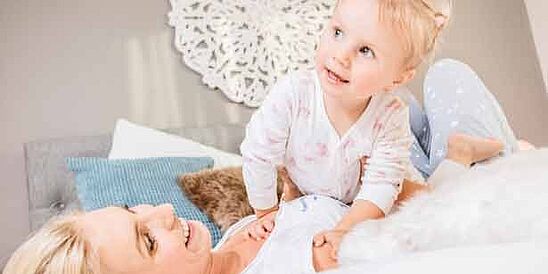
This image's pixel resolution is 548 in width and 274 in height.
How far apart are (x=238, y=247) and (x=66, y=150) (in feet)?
3.38

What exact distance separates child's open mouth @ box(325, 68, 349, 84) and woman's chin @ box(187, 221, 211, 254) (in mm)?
326

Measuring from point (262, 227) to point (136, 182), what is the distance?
0.66 meters

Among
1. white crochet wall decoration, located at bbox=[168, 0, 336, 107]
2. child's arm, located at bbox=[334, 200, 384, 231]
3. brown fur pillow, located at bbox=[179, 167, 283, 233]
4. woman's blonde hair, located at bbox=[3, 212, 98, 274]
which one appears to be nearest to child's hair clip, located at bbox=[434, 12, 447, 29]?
child's arm, located at bbox=[334, 200, 384, 231]

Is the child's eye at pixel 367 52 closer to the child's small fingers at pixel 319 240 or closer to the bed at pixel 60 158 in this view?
the child's small fingers at pixel 319 240

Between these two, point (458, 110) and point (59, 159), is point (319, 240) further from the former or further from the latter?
point (59, 159)

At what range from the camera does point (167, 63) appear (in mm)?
2521

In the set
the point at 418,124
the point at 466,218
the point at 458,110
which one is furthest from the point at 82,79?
the point at 466,218

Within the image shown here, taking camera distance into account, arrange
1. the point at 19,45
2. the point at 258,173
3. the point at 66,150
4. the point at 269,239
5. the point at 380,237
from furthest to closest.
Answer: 1. the point at 19,45
2. the point at 66,150
3. the point at 258,173
4. the point at 269,239
5. the point at 380,237

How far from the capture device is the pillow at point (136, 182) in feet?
6.04

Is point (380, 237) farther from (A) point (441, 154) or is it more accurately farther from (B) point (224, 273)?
(A) point (441, 154)

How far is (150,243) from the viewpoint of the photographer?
1157 mm

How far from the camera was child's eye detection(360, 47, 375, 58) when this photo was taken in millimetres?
1131

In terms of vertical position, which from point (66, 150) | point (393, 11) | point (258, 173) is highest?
point (393, 11)

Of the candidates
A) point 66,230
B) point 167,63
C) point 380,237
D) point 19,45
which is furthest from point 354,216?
point 19,45
